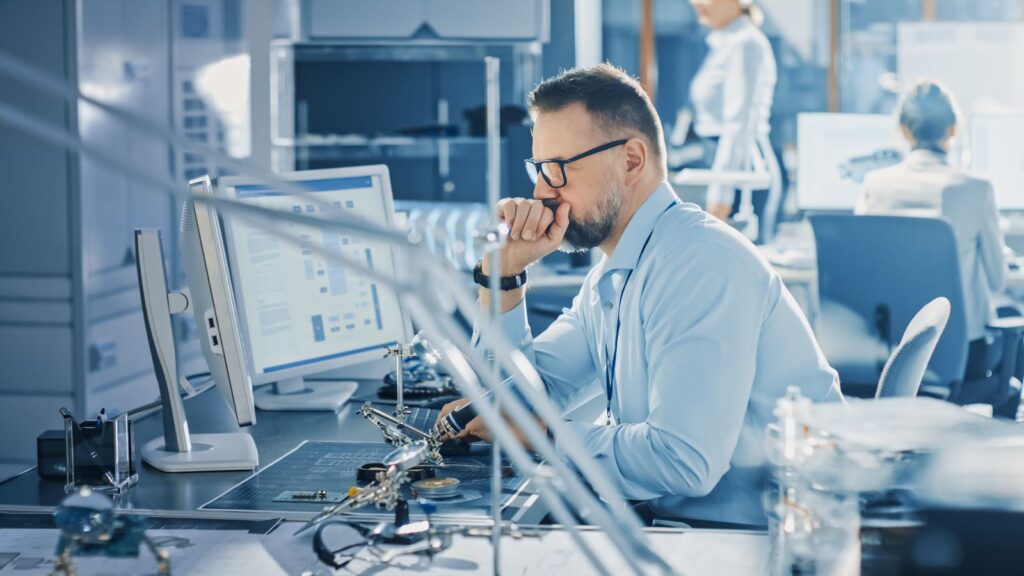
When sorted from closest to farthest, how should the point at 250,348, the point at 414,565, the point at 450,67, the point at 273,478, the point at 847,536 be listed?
the point at 847,536 → the point at 414,565 → the point at 273,478 → the point at 250,348 → the point at 450,67

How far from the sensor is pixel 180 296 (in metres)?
1.77

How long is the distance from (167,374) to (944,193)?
281 centimetres

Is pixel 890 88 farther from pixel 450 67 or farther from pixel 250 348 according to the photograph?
pixel 250 348

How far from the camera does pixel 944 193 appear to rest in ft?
12.3

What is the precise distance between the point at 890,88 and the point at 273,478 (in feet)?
21.1

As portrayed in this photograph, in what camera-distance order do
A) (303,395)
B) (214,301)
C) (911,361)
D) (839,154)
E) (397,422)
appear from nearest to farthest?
1. (214,301)
2. (397,422)
3. (911,361)
4. (303,395)
5. (839,154)

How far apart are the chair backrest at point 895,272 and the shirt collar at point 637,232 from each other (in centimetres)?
154

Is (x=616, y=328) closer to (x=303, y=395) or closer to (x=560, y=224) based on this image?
(x=560, y=224)

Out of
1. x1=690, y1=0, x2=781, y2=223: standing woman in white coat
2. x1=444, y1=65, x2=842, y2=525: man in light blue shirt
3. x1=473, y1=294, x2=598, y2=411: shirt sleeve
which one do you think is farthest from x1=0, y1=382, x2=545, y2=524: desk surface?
x1=690, y1=0, x2=781, y2=223: standing woman in white coat

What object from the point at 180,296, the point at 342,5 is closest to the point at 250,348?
the point at 180,296

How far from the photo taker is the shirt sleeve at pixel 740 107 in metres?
5.47

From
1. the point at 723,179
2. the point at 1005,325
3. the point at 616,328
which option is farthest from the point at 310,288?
the point at 723,179

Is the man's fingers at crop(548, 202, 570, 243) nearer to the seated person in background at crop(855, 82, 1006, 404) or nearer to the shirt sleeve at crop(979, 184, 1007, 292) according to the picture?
the seated person in background at crop(855, 82, 1006, 404)

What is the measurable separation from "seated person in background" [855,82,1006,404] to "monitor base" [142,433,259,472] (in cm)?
251
